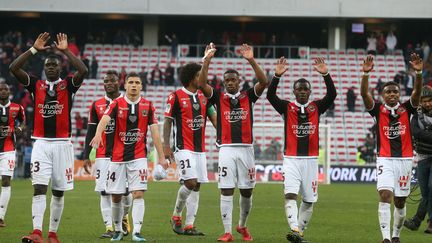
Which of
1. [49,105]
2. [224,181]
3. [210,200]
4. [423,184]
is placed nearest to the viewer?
[49,105]

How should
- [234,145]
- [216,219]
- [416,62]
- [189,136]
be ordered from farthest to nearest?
[216,219] → [189,136] → [234,145] → [416,62]

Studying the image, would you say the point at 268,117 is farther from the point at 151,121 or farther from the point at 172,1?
the point at 151,121

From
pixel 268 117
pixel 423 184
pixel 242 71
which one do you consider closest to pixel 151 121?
pixel 423 184

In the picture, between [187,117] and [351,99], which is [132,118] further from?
[351,99]

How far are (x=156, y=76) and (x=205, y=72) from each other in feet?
110

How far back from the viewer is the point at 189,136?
1563 cm

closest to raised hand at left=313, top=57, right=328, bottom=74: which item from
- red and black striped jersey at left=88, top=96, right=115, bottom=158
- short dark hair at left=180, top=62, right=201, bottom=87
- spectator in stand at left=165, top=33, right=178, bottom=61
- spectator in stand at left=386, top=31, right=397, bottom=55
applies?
short dark hair at left=180, top=62, right=201, bottom=87

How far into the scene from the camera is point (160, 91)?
154ft

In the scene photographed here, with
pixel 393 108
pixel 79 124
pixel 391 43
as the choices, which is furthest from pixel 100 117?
pixel 391 43

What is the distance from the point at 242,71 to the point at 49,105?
117ft

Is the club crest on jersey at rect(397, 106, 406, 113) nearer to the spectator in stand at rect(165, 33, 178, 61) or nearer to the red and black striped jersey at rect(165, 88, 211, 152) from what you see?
the red and black striped jersey at rect(165, 88, 211, 152)

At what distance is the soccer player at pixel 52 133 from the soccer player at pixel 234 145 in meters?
2.21

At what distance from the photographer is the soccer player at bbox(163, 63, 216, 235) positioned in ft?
50.9

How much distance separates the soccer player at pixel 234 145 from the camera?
14594 mm
